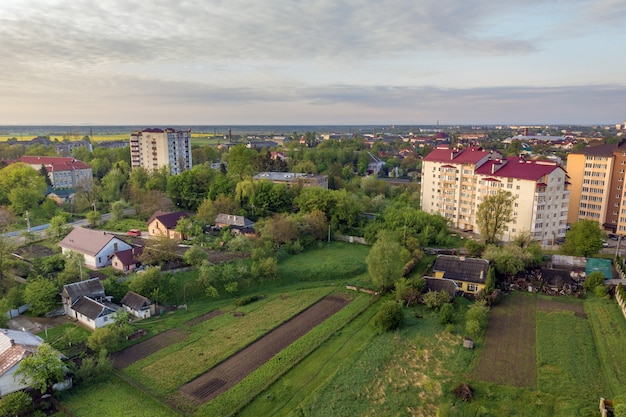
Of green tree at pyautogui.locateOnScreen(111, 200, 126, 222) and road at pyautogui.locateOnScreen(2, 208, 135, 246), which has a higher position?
green tree at pyautogui.locateOnScreen(111, 200, 126, 222)

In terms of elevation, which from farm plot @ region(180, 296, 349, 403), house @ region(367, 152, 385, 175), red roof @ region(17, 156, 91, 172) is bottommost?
farm plot @ region(180, 296, 349, 403)

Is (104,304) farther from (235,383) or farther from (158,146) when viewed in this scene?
(158,146)

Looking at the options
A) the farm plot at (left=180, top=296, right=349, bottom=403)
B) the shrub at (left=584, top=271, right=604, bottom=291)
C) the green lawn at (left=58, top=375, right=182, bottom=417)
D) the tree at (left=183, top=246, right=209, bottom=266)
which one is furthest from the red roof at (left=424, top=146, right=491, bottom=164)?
the green lawn at (left=58, top=375, right=182, bottom=417)

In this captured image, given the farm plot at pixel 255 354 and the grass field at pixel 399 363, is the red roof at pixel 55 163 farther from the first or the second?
the farm plot at pixel 255 354

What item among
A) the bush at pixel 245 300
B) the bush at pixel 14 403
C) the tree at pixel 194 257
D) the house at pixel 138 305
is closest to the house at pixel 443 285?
the bush at pixel 245 300

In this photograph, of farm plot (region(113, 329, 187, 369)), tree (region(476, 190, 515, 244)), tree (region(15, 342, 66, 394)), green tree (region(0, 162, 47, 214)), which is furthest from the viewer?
green tree (region(0, 162, 47, 214))

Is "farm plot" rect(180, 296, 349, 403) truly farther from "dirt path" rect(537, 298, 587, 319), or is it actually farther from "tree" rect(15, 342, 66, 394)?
"dirt path" rect(537, 298, 587, 319)

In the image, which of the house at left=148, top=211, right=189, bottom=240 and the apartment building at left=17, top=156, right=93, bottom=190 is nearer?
the house at left=148, top=211, right=189, bottom=240
